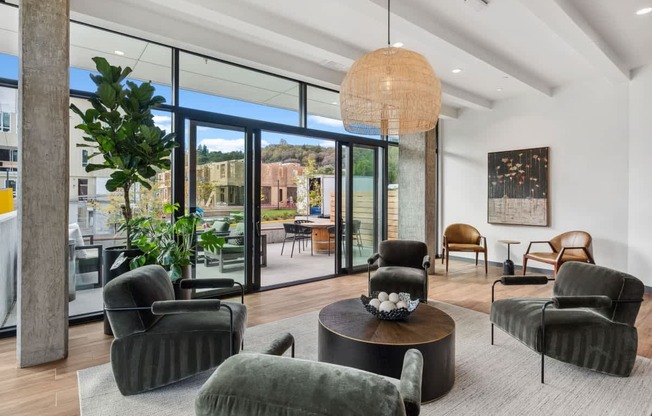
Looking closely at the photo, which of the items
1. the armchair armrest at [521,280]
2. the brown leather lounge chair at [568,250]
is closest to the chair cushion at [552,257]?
the brown leather lounge chair at [568,250]

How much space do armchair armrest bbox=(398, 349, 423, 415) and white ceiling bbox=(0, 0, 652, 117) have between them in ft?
10.0

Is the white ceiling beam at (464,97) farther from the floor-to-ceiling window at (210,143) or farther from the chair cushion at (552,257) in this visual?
the chair cushion at (552,257)

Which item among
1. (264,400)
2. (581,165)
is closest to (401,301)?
(264,400)

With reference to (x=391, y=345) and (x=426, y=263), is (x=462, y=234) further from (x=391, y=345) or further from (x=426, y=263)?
(x=391, y=345)

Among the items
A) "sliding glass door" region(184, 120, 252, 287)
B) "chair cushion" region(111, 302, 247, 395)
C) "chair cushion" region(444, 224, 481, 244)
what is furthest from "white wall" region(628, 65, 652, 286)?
"chair cushion" region(111, 302, 247, 395)

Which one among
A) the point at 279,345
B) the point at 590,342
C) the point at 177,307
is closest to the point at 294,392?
the point at 279,345

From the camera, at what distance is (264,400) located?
961 millimetres

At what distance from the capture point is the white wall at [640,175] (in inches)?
199

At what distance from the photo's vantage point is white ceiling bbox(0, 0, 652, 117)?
351 centimetres

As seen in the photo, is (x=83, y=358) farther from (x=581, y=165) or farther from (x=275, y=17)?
(x=581, y=165)

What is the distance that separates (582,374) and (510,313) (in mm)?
617

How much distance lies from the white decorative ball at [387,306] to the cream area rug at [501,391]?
656 mm

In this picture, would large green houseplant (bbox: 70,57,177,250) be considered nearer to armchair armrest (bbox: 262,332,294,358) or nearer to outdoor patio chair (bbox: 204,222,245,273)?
outdoor patio chair (bbox: 204,222,245,273)

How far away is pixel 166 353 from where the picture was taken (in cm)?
239
